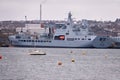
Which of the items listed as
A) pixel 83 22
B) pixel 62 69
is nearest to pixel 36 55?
pixel 62 69

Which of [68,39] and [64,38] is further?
[64,38]

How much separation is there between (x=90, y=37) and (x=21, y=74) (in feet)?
338

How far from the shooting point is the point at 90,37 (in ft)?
587

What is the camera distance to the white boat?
180 meters

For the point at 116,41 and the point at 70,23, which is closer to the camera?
the point at 70,23

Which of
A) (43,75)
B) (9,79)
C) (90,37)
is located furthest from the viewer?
(90,37)

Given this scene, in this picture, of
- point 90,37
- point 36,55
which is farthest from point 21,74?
point 90,37

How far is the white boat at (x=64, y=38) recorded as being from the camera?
180 meters

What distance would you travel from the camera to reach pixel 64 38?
7160 inches

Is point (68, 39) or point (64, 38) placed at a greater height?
point (64, 38)

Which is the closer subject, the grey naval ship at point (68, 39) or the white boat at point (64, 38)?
the white boat at point (64, 38)

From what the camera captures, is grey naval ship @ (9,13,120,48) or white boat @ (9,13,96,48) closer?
white boat @ (9,13,96,48)

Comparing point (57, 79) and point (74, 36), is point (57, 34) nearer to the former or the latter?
point (74, 36)

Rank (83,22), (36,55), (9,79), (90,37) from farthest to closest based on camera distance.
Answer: (83,22), (90,37), (36,55), (9,79)
